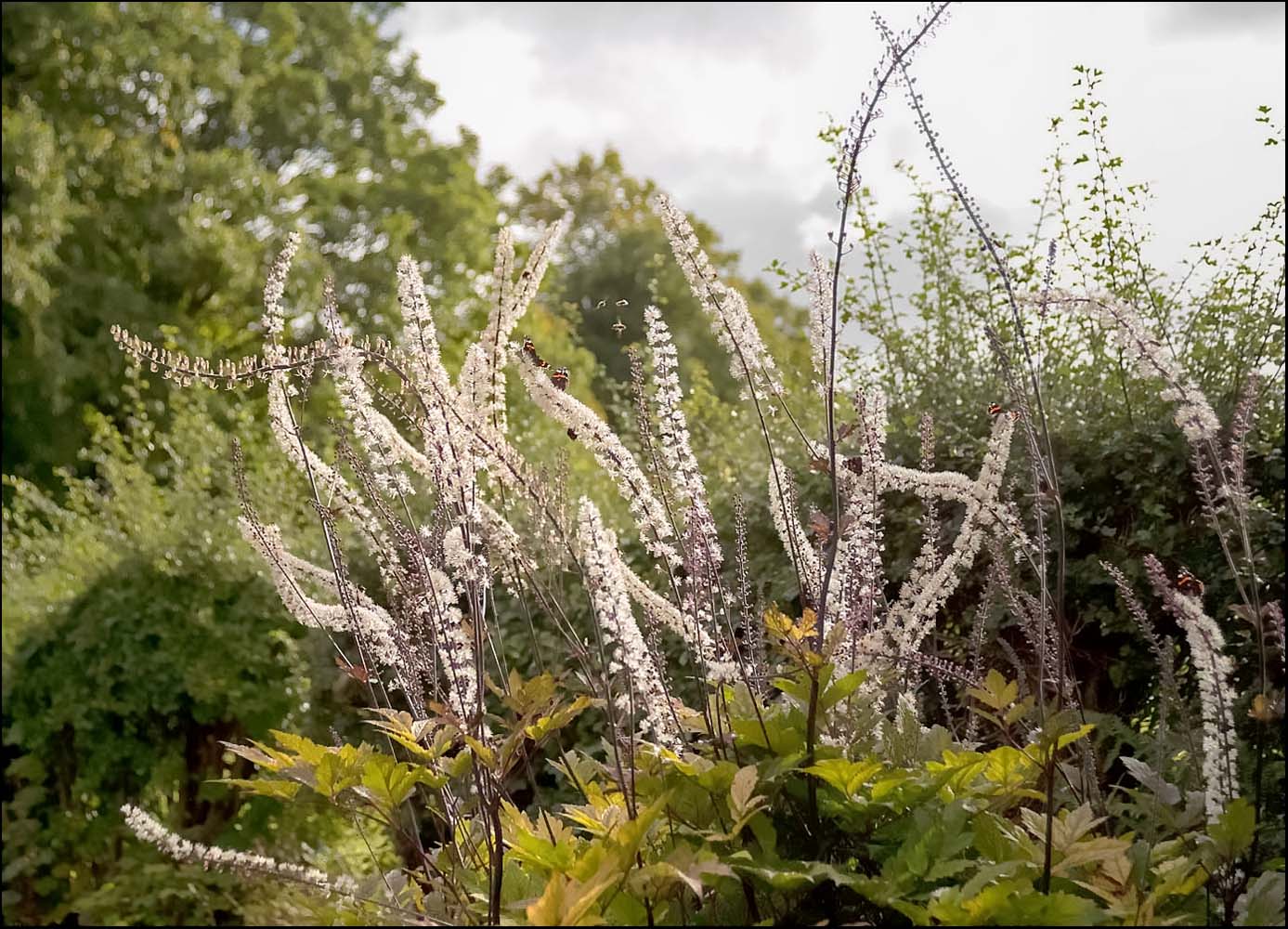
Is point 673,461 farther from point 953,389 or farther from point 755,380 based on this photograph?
point 953,389

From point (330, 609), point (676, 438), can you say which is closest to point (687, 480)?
point (676, 438)

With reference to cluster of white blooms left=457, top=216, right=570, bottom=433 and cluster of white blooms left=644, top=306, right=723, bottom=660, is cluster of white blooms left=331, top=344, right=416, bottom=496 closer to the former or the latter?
cluster of white blooms left=457, top=216, right=570, bottom=433

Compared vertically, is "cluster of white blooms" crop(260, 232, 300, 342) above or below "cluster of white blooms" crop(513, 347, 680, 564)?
above

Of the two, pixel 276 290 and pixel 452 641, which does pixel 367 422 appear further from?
pixel 452 641

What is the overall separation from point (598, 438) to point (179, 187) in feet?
53.6

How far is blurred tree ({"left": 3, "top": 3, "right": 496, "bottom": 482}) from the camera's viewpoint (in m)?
16.4

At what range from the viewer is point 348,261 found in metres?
18.0

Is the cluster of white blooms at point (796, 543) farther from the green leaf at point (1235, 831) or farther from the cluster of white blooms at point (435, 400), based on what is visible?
the green leaf at point (1235, 831)

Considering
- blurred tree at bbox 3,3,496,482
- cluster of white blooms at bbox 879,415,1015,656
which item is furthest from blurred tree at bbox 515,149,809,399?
cluster of white blooms at bbox 879,415,1015,656

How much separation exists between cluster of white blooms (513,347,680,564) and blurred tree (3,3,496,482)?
1471cm

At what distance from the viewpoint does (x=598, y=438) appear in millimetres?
2156

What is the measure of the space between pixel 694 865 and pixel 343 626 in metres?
0.96

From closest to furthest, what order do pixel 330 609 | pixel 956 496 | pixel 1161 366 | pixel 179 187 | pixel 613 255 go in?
pixel 1161 366 < pixel 330 609 < pixel 956 496 < pixel 179 187 < pixel 613 255

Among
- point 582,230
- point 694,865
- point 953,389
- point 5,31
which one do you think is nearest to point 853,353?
point 953,389
